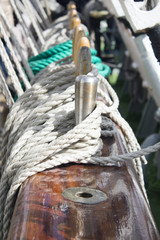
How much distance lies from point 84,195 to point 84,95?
206mm

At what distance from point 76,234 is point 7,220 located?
26cm

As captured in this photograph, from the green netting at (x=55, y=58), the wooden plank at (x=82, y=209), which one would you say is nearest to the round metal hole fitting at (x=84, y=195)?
the wooden plank at (x=82, y=209)

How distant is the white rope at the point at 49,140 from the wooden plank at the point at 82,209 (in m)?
0.03

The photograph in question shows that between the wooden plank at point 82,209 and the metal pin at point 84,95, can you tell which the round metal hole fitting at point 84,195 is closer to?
the wooden plank at point 82,209

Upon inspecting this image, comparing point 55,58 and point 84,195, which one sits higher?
point 55,58

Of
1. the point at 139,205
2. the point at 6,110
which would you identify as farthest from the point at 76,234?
the point at 6,110

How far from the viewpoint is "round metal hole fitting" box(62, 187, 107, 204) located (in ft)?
2.12

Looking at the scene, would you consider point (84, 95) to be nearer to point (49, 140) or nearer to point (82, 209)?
point (49, 140)

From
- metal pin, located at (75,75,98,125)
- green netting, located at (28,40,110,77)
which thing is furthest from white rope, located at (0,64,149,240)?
green netting, located at (28,40,110,77)

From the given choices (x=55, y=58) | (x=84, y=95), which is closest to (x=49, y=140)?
(x=84, y=95)

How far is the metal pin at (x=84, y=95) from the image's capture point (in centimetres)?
73

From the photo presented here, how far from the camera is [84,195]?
0.67 metres

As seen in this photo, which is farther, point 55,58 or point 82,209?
point 55,58

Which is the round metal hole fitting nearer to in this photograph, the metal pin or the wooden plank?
the wooden plank
